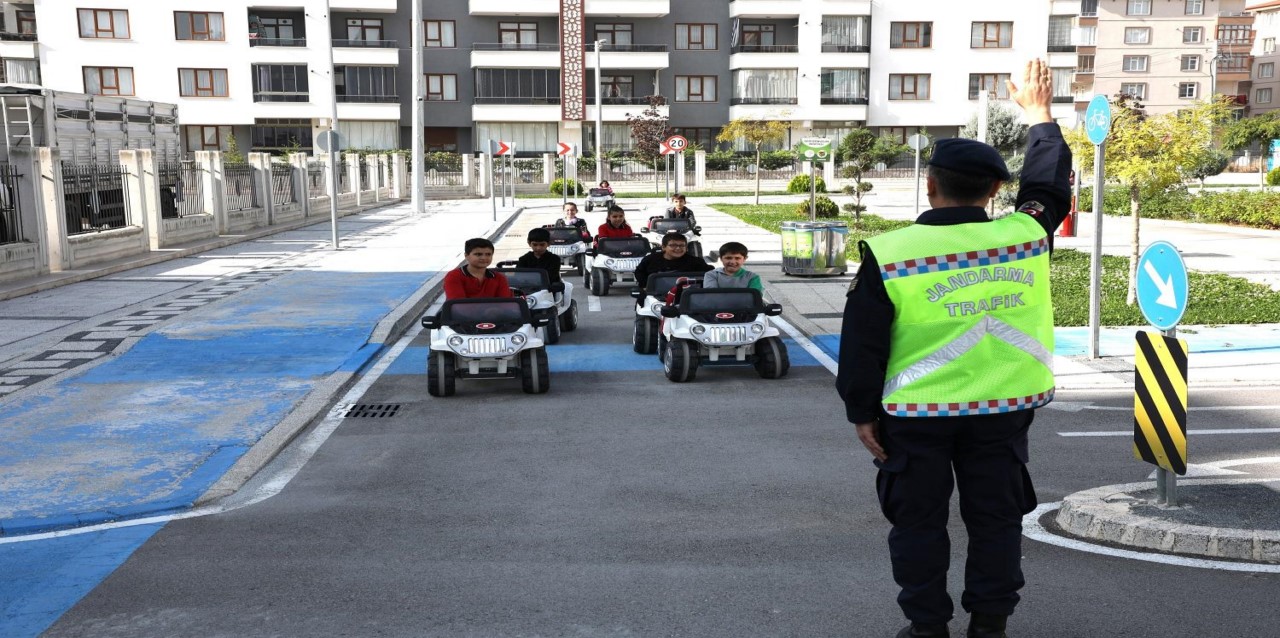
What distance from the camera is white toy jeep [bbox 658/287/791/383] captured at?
10906 mm

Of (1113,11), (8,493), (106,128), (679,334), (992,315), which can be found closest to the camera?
(992,315)

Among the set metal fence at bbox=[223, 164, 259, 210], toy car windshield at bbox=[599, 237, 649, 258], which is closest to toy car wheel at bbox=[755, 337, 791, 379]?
toy car windshield at bbox=[599, 237, 649, 258]

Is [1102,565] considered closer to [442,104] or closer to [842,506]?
[842,506]

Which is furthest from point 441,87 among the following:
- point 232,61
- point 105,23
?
point 105,23

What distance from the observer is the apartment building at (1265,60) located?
9938 centimetres

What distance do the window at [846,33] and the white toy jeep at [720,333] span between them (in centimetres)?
6142

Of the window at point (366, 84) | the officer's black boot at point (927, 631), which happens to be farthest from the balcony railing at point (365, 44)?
the officer's black boot at point (927, 631)

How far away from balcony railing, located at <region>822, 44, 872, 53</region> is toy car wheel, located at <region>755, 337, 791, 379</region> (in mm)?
61490

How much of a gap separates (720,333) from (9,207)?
45.2ft

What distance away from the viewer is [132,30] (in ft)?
207

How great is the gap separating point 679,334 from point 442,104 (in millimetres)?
60656

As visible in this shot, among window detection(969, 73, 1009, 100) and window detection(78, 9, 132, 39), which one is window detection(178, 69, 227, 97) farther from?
window detection(969, 73, 1009, 100)

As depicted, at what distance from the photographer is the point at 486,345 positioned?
1030cm

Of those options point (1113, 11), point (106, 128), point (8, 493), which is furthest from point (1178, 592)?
point (1113, 11)
